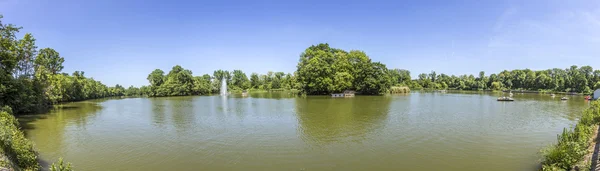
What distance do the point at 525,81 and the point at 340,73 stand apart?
84.6 metres

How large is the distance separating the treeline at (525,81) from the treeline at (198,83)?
61.3 meters

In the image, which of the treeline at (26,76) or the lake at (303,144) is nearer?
the lake at (303,144)

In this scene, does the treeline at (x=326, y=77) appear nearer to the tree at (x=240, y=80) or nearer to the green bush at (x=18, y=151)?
the tree at (x=240, y=80)

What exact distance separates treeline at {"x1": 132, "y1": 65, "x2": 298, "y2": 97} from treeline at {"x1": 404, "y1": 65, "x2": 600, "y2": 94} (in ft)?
201

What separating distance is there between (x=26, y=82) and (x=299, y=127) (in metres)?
32.6

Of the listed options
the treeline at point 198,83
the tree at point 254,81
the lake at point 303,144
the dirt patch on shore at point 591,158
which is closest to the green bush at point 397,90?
the treeline at point 198,83

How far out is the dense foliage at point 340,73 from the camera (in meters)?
57.7

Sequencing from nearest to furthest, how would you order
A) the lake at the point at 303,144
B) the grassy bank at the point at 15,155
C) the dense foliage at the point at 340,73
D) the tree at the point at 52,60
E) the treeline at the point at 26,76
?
the grassy bank at the point at 15,155, the lake at the point at 303,144, the treeline at the point at 26,76, the tree at the point at 52,60, the dense foliage at the point at 340,73

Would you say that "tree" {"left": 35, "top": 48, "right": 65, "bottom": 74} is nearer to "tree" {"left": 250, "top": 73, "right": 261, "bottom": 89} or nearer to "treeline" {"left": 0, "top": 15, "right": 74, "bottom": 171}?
"treeline" {"left": 0, "top": 15, "right": 74, "bottom": 171}

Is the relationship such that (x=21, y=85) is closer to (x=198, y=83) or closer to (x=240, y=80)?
(x=198, y=83)

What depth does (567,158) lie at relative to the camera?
8391 mm

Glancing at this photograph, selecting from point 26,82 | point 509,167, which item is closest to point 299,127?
point 509,167

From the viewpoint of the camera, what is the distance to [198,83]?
273 feet

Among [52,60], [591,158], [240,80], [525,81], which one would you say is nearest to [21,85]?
[52,60]
